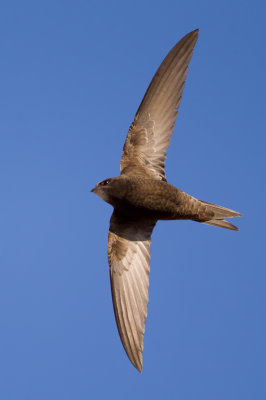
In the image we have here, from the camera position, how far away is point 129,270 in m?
3.62

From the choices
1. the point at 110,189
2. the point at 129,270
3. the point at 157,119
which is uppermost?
the point at 157,119

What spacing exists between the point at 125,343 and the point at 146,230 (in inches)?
28.2

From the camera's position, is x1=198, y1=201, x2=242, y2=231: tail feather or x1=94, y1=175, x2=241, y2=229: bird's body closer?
x1=94, y1=175, x2=241, y2=229: bird's body

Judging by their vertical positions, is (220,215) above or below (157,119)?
below

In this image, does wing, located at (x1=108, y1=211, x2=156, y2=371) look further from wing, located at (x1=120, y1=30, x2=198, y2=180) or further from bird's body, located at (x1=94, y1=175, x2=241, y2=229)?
wing, located at (x1=120, y1=30, x2=198, y2=180)

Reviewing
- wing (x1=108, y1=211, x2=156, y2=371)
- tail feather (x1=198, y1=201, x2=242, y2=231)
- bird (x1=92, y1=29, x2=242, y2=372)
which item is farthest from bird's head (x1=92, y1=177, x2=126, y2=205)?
tail feather (x1=198, y1=201, x2=242, y2=231)

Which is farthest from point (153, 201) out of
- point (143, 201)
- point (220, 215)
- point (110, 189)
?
point (220, 215)

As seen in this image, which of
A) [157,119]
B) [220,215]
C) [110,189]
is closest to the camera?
[110,189]

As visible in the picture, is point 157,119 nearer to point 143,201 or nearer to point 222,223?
point 143,201

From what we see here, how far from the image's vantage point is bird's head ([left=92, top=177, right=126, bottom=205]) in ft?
11.0

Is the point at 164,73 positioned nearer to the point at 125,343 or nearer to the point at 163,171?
the point at 163,171

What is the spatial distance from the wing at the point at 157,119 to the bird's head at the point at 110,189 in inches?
9.0

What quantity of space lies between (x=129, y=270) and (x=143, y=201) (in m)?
0.50

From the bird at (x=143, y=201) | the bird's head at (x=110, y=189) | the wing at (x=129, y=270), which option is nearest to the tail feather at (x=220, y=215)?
the bird at (x=143, y=201)
